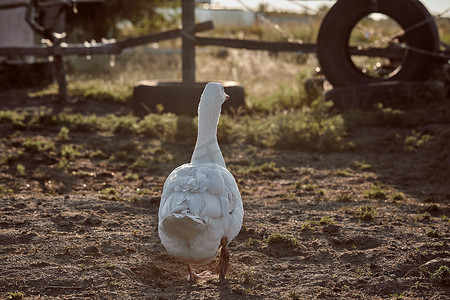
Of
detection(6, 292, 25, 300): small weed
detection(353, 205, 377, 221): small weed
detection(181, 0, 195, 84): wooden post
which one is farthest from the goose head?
detection(181, 0, 195, 84): wooden post

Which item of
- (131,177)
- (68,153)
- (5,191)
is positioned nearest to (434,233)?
(131,177)

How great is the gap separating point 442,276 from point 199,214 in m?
1.69

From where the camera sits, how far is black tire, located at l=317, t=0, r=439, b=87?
10.7 m

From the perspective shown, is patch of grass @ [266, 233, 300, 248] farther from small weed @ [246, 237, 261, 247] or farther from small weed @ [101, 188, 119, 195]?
small weed @ [101, 188, 119, 195]

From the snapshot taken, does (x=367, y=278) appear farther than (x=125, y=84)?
No

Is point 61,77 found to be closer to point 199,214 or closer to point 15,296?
point 15,296

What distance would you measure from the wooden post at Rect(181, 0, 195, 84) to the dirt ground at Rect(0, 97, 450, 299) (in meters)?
3.83

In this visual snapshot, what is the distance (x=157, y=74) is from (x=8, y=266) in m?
13.4

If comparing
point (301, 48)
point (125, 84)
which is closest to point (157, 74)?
point (125, 84)

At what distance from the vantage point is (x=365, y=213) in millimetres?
5398

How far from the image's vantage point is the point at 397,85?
10.1 metres

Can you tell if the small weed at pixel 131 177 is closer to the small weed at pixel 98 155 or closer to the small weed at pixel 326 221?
the small weed at pixel 98 155

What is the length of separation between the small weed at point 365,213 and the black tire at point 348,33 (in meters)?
5.70

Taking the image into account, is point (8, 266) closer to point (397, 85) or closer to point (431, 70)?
point (397, 85)
